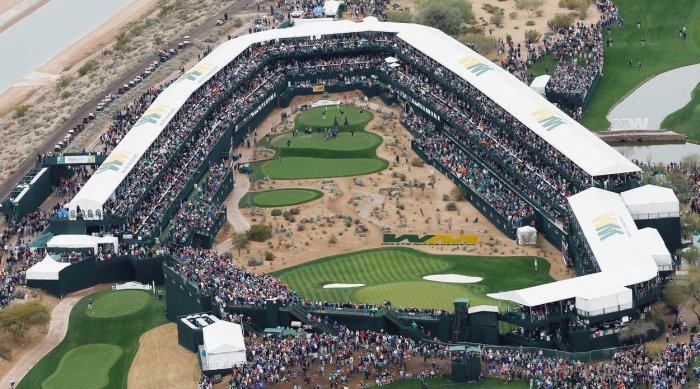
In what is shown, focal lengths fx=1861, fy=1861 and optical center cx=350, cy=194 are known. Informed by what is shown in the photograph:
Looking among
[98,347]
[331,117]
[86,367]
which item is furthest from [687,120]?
[86,367]

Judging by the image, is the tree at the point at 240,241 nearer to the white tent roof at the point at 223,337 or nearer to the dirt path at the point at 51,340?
the dirt path at the point at 51,340

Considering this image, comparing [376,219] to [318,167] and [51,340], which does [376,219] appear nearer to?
[318,167]

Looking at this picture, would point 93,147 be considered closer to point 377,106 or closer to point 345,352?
point 377,106

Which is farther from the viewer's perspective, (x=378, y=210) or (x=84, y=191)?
(x=378, y=210)

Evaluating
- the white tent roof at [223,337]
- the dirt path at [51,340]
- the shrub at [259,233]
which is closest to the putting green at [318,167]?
the shrub at [259,233]

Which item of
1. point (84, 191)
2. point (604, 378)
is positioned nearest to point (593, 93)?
point (84, 191)
